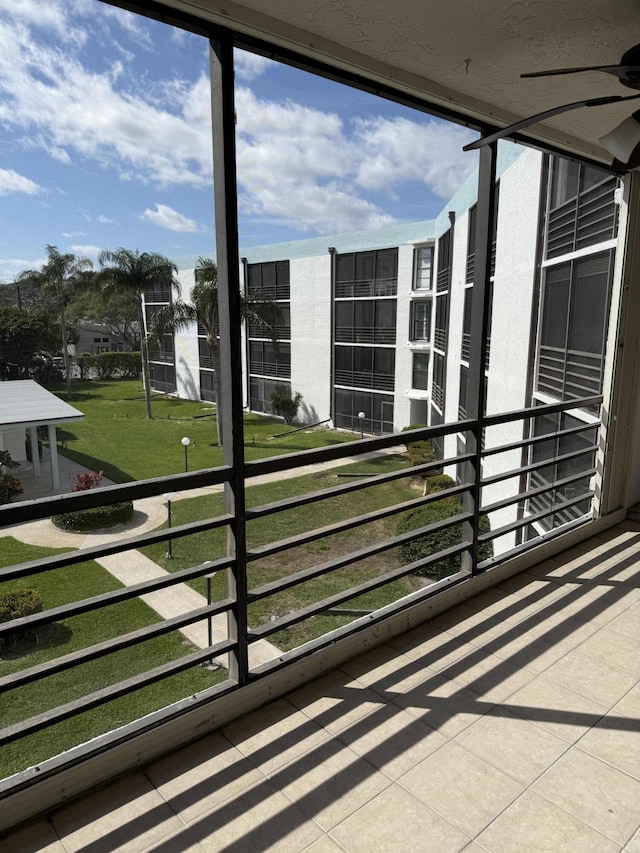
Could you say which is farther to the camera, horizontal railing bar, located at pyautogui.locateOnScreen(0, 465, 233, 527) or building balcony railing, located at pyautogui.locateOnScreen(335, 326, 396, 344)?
building balcony railing, located at pyautogui.locateOnScreen(335, 326, 396, 344)

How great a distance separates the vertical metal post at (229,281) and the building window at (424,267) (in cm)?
1553

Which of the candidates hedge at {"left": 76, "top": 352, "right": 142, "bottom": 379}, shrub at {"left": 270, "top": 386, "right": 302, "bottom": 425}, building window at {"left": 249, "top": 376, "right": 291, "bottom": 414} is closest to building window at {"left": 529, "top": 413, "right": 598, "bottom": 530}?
hedge at {"left": 76, "top": 352, "right": 142, "bottom": 379}

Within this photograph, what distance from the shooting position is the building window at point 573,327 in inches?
183

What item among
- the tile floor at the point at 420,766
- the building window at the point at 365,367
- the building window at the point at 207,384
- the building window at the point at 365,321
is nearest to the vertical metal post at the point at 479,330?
the tile floor at the point at 420,766

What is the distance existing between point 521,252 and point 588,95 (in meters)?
5.49

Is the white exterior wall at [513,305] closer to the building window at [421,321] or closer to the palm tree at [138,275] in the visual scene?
the palm tree at [138,275]

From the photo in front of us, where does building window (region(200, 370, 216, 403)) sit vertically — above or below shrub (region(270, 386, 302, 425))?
above

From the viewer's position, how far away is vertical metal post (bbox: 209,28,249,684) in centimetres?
155

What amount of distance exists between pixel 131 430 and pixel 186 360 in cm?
325

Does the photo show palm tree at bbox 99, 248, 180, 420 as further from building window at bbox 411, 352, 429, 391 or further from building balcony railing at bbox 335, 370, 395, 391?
building balcony railing at bbox 335, 370, 395, 391

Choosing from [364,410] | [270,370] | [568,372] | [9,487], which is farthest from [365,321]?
[9,487]

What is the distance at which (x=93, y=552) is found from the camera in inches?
56.2

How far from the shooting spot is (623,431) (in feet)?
11.1

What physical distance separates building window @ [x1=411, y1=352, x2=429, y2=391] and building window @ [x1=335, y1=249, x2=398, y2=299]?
2198 mm
